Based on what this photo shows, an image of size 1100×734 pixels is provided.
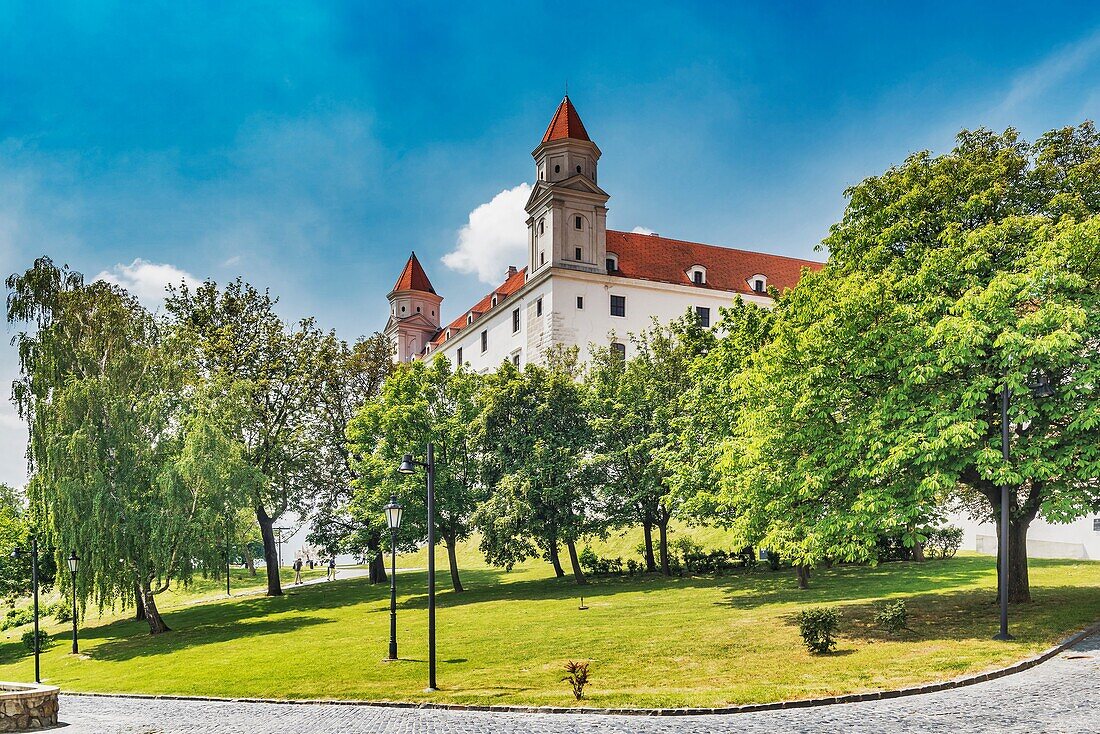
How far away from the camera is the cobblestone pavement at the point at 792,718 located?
442 inches

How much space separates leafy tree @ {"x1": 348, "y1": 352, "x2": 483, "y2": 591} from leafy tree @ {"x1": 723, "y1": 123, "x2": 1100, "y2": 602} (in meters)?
16.3

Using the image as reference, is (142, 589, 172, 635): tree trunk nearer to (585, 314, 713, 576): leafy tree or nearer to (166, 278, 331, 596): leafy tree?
(166, 278, 331, 596): leafy tree

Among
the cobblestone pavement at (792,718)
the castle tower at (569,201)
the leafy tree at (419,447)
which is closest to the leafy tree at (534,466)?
the leafy tree at (419,447)

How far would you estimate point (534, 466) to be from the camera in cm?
3381

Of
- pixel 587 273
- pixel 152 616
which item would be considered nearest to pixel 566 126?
pixel 587 273

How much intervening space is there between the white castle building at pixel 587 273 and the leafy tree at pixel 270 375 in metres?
18.1

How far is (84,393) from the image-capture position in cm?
3009

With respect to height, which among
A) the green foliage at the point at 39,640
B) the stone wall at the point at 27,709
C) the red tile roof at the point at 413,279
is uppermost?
the red tile roof at the point at 413,279

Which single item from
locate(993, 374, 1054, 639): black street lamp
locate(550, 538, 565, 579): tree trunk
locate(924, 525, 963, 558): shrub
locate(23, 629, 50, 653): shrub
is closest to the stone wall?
locate(993, 374, 1054, 639): black street lamp

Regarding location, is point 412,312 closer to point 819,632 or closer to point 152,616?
point 152,616

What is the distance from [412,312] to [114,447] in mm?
62326

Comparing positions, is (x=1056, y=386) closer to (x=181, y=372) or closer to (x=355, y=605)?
(x=355, y=605)

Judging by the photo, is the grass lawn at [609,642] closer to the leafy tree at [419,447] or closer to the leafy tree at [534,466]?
the leafy tree at [534,466]

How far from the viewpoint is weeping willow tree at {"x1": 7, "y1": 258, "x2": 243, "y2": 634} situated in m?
29.2
